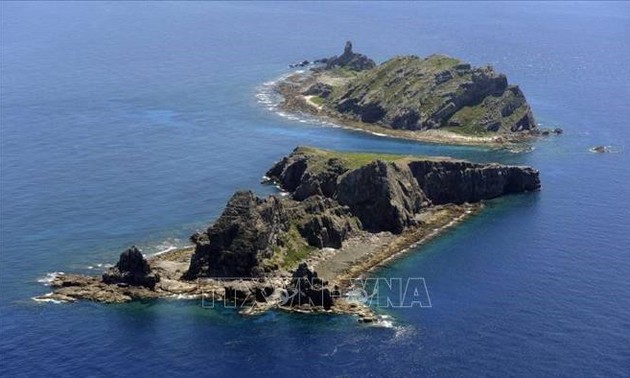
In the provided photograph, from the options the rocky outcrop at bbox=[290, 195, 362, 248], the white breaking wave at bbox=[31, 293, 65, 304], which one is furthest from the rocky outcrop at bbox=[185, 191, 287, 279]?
the white breaking wave at bbox=[31, 293, 65, 304]

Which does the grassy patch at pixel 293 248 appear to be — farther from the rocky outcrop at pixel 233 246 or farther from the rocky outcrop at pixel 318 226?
the rocky outcrop at pixel 233 246

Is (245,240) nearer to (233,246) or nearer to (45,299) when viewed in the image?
(233,246)

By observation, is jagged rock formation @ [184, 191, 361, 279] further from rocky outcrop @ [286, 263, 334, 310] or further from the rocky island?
rocky outcrop @ [286, 263, 334, 310]

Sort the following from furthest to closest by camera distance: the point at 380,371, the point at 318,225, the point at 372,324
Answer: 1. the point at 318,225
2. the point at 372,324
3. the point at 380,371

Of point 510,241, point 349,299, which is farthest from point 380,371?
point 510,241

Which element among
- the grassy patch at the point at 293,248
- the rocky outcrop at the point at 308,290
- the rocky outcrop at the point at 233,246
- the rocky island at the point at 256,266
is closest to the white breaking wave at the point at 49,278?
the rocky island at the point at 256,266

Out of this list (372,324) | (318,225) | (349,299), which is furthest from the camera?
(318,225)

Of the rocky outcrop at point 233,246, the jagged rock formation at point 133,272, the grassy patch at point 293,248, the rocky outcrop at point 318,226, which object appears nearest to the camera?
the jagged rock formation at point 133,272

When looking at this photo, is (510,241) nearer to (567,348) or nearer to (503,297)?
(503,297)

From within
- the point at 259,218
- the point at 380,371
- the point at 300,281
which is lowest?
the point at 380,371
